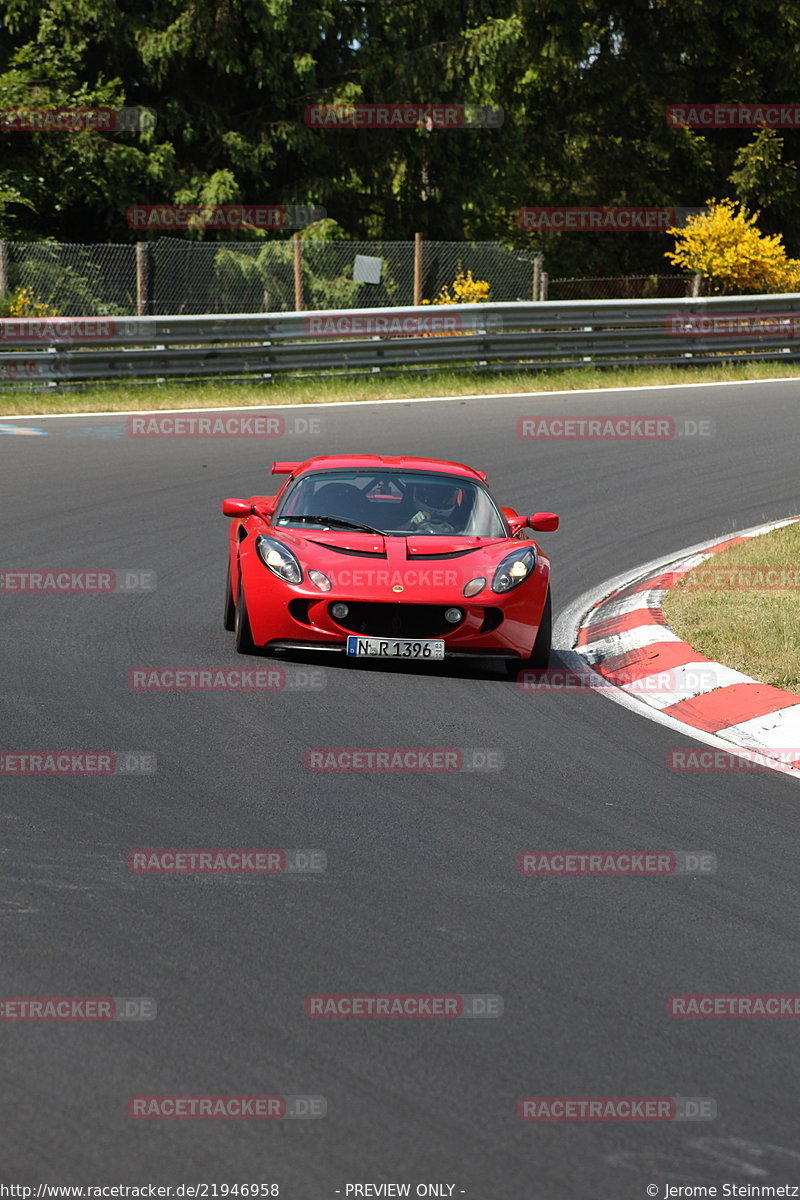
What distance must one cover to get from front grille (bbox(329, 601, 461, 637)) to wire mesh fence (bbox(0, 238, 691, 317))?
14.3 metres

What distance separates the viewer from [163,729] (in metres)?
7.77

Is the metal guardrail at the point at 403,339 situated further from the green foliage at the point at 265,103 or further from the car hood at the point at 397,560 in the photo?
the car hood at the point at 397,560

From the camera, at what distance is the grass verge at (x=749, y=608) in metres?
9.52

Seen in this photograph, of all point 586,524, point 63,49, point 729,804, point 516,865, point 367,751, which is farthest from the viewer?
point 63,49

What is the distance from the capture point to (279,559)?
969cm

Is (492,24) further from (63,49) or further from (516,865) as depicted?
(516,865)

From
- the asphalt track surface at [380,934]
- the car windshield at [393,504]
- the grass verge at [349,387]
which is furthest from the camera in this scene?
the grass verge at [349,387]

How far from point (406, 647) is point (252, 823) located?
3.19 m

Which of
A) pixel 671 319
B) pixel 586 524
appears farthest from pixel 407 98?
pixel 586 524

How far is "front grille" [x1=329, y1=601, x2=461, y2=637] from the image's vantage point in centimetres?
941

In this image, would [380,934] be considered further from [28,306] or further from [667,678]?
[28,306]

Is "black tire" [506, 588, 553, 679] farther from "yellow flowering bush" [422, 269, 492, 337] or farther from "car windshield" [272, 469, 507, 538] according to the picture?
"yellow flowering bush" [422, 269, 492, 337]

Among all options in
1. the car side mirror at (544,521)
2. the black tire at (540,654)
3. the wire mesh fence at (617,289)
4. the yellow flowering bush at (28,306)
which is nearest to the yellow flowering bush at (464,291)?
the yellow flowering bush at (28,306)

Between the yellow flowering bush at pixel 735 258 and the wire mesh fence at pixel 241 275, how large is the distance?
163 inches
